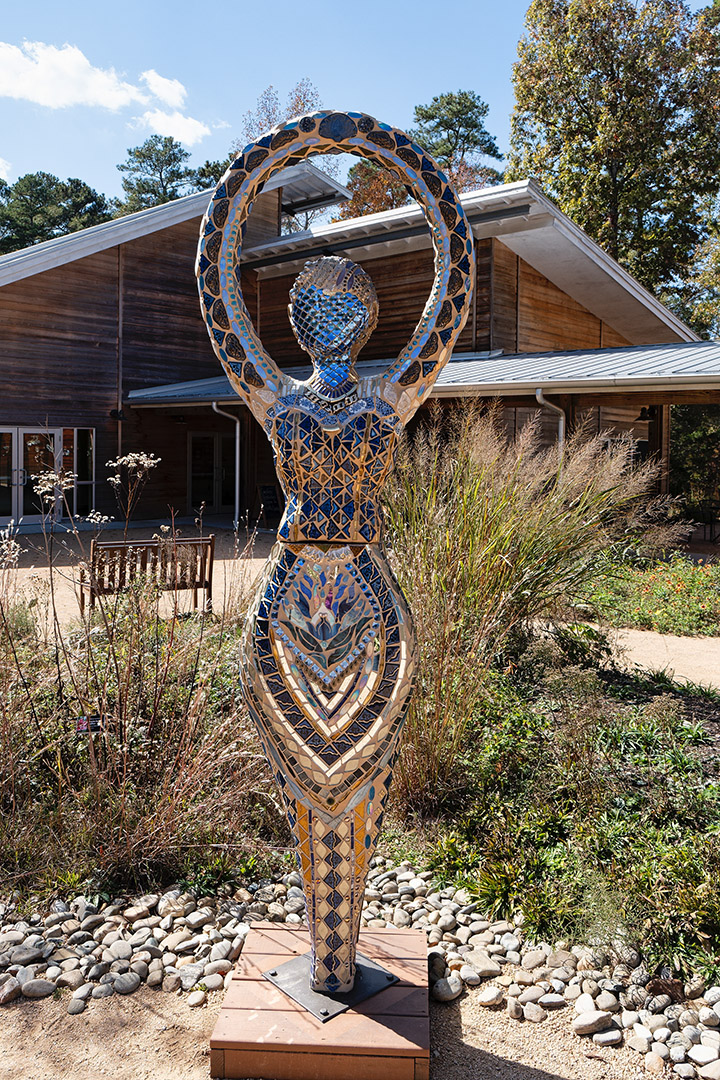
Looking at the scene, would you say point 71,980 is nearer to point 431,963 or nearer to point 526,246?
point 431,963

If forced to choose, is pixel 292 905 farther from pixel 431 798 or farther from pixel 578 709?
pixel 578 709

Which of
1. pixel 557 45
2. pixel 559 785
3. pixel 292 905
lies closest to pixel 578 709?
pixel 559 785

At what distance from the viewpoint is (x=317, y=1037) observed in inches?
84.9

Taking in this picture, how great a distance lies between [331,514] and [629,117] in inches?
900

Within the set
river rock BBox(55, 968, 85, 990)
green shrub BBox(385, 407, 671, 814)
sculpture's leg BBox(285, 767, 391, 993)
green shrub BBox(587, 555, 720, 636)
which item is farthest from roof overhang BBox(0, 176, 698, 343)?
river rock BBox(55, 968, 85, 990)

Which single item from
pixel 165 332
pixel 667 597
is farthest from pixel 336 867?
pixel 165 332

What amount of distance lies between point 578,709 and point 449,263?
2616mm

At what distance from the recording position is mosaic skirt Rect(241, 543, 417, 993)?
2.06m

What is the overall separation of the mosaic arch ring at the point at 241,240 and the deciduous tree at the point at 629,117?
21.6 m

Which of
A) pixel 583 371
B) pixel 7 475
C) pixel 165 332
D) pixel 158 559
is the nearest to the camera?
pixel 158 559

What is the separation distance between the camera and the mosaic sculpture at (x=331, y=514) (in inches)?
81.5

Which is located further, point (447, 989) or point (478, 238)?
point (478, 238)

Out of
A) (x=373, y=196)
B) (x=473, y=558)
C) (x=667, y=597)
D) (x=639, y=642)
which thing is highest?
(x=373, y=196)

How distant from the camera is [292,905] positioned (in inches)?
127
